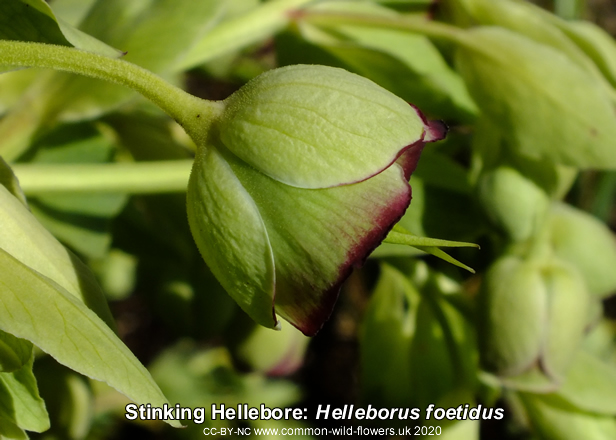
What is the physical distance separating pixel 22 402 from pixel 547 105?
43 cm

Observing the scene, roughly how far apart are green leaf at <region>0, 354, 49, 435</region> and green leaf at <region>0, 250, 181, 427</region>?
0.06 meters

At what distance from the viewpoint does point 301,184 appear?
1.08 ft

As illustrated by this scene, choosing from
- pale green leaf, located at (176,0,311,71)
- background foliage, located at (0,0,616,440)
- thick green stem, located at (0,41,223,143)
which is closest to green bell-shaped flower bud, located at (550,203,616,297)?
background foliage, located at (0,0,616,440)

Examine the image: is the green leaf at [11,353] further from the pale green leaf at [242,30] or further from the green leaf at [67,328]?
the pale green leaf at [242,30]

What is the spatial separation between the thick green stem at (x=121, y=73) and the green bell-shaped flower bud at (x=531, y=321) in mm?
338

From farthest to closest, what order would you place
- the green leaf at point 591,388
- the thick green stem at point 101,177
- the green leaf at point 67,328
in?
the green leaf at point 591,388, the thick green stem at point 101,177, the green leaf at point 67,328

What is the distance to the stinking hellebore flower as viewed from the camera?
324mm

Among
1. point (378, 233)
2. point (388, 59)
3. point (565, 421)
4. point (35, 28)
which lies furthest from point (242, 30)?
point (565, 421)

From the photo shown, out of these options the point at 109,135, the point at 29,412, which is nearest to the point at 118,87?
the point at 109,135

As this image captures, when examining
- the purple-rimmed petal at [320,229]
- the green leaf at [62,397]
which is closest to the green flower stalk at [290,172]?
the purple-rimmed petal at [320,229]

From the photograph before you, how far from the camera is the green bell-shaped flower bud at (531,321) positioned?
1.87 feet

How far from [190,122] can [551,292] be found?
368 mm

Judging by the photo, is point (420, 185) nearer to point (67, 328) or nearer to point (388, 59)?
point (388, 59)

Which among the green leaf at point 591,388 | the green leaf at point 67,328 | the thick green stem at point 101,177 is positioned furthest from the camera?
the green leaf at point 591,388
